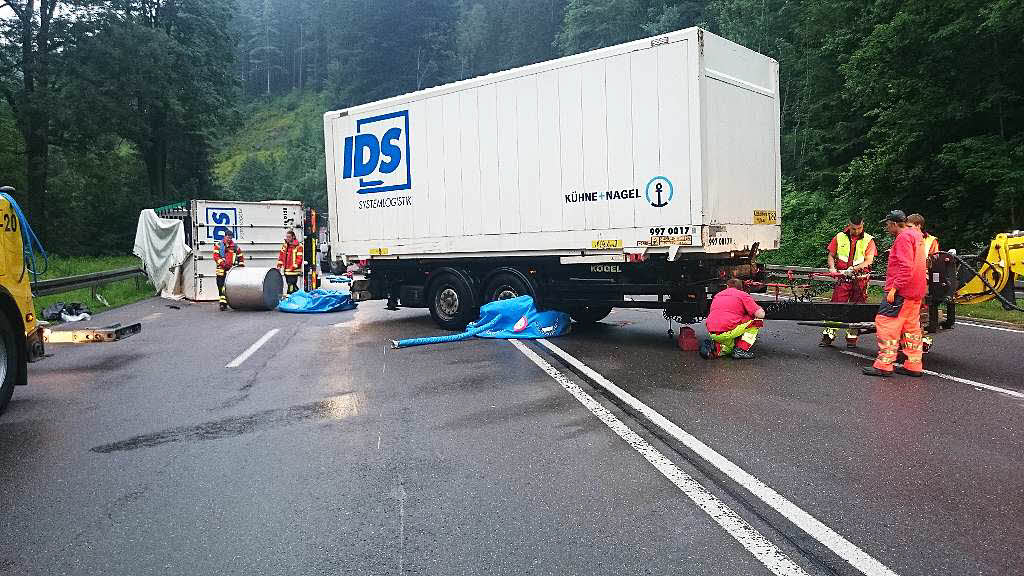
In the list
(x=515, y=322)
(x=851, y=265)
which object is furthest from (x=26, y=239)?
(x=851, y=265)

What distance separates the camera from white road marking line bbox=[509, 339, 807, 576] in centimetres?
341

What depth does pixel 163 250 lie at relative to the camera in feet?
70.1

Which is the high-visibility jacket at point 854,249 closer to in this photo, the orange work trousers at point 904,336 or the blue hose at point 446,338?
the orange work trousers at point 904,336

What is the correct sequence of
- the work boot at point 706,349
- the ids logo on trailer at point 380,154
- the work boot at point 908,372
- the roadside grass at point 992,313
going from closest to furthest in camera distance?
the work boot at point 908,372
the work boot at point 706,349
the roadside grass at point 992,313
the ids logo on trailer at point 380,154

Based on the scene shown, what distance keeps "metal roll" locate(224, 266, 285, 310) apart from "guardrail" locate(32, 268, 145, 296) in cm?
321

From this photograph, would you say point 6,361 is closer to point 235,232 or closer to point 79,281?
point 79,281

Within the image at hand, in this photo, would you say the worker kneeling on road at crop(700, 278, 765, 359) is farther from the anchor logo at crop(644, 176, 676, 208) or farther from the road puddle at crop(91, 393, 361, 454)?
the road puddle at crop(91, 393, 361, 454)

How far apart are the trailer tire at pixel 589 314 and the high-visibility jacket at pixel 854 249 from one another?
3.34 meters

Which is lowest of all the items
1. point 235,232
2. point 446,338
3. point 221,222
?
point 446,338

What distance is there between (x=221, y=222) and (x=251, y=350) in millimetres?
10020

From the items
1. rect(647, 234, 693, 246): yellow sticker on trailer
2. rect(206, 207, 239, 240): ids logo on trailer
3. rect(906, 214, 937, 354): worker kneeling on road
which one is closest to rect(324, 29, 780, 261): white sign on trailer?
rect(647, 234, 693, 246): yellow sticker on trailer

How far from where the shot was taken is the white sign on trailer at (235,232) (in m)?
19.4

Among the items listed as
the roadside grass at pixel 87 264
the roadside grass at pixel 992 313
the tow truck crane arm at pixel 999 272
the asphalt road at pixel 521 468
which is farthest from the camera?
the roadside grass at pixel 87 264

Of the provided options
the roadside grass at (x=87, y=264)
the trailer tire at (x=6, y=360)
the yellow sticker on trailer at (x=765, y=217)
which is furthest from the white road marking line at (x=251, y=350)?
the roadside grass at (x=87, y=264)
